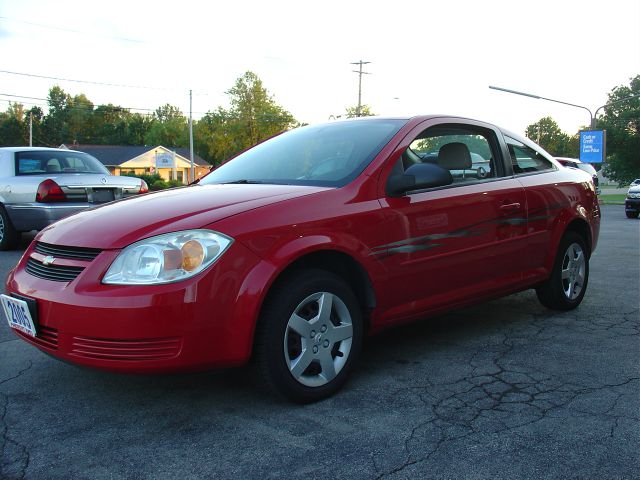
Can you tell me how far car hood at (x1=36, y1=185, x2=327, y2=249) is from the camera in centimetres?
301

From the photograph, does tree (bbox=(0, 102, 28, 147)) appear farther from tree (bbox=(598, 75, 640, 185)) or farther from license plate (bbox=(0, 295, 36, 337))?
license plate (bbox=(0, 295, 36, 337))

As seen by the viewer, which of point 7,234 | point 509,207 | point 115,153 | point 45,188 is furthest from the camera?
point 115,153

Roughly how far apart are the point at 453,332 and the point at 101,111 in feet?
368

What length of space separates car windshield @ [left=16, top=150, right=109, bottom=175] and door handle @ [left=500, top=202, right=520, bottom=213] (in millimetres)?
6612

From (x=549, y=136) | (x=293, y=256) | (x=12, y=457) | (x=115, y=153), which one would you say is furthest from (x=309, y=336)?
(x=549, y=136)

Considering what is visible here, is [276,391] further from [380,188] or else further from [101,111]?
[101,111]

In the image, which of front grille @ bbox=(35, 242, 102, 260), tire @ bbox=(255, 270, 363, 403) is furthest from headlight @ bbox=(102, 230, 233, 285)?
tire @ bbox=(255, 270, 363, 403)

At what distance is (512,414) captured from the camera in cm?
310

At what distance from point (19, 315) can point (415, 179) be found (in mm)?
2174

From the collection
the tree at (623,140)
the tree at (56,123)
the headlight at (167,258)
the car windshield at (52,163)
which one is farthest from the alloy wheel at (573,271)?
the tree at (56,123)

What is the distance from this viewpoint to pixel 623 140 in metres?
57.8

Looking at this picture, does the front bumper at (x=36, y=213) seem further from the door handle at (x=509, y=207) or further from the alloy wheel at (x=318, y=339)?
the alloy wheel at (x=318, y=339)

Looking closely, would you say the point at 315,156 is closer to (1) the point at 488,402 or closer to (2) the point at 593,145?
(1) the point at 488,402

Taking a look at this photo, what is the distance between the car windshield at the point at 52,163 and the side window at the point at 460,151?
623 cm
